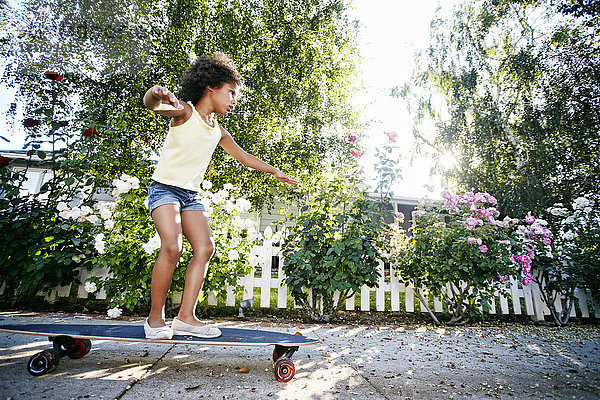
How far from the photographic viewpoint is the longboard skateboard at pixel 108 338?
4.69 feet

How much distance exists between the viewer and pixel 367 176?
12.6 feet

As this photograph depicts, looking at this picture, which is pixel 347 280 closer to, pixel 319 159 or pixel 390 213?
pixel 390 213

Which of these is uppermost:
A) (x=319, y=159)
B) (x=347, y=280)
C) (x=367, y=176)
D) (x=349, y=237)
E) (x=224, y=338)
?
(x=319, y=159)

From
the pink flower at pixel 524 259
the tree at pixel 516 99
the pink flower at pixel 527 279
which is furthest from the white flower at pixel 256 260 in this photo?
the tree at pixel 516 99

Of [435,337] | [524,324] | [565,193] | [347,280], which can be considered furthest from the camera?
[565,193]

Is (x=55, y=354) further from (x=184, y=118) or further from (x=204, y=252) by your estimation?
(x=184, y=118)

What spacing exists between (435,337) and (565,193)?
6407mm

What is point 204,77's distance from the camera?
2.00 m

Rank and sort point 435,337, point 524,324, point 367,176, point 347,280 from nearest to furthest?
point 435,337 → point 347,280 → point 367,176 → point 524,324

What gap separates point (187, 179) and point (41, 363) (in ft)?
3.56

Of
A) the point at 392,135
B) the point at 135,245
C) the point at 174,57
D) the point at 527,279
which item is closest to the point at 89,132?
the point at 135,245

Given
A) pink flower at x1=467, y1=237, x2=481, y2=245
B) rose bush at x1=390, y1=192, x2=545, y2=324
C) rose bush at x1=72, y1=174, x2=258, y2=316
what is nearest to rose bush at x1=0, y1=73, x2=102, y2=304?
rose bush at x1=72, y1=174, x2=258, y2=316

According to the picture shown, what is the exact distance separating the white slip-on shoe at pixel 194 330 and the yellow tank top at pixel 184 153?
0.78 meters

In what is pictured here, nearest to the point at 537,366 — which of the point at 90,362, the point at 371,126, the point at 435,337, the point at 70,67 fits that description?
the point at 435,337
